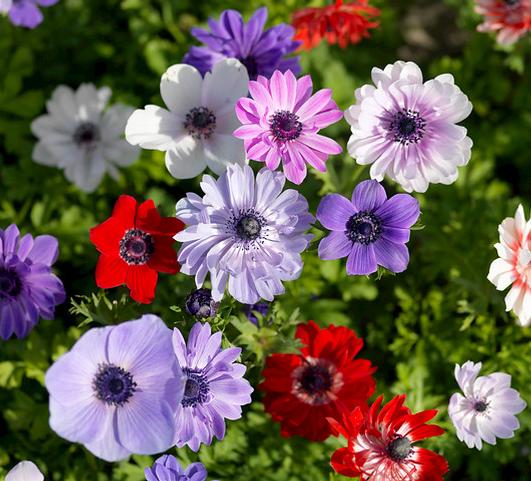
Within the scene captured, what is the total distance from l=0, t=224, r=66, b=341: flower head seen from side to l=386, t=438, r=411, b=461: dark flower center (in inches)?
49.9

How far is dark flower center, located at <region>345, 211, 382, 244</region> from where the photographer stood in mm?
2281

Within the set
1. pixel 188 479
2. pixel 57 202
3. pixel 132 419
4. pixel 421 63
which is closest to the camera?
pixel 132 419

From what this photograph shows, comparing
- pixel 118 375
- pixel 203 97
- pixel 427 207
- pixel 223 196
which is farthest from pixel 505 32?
pixel 118 375

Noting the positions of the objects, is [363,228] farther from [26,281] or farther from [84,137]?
[84,137]

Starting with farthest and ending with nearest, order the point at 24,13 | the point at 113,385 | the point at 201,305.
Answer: the point at 24,13 < the point at 201,305 < the point at 113,385

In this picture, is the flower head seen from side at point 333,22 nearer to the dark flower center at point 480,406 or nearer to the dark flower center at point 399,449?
the dark flower center at point 480,406

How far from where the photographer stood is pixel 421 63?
4449 mm

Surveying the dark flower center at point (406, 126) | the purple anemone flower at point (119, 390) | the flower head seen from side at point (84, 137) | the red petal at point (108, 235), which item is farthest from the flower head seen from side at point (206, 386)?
the flower head seen from side at point (84, 137)

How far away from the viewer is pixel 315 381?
279 centimetres

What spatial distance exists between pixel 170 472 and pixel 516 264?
Answer: 138cm

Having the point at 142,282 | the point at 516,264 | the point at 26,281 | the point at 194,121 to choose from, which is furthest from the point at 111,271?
the point at 516,264

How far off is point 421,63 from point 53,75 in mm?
2281

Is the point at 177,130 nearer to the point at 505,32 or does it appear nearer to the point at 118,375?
the point at 118,375

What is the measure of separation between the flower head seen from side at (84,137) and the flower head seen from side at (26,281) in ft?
2.85
